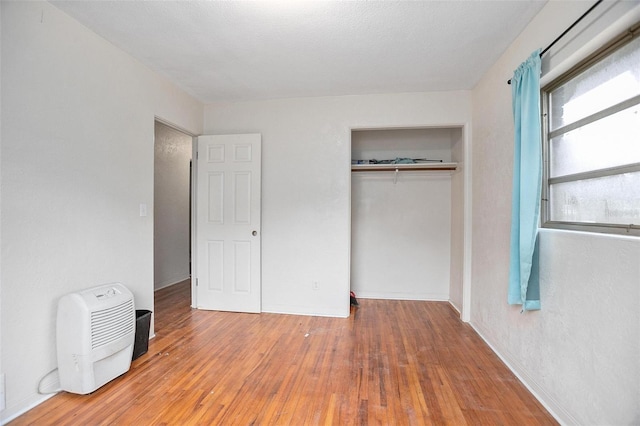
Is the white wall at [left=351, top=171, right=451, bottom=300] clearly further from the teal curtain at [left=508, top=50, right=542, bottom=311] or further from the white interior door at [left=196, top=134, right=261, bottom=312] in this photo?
the teal curtain at [left=508, top=50, right=542, bottom=311]

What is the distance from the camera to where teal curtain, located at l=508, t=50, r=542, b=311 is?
169cm

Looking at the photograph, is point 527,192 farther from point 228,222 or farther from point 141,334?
point 141,334

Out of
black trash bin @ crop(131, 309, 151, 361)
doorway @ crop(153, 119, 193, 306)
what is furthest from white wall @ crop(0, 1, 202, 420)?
doorway @ crop(153, 119, 193, 306)

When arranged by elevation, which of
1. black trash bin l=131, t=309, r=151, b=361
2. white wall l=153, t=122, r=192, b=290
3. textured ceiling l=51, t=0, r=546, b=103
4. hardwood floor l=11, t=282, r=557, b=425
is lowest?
hardwood floor l=11, t=282, r=557, b=425

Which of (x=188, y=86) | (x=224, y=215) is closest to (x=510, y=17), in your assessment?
(x=188, y=86)

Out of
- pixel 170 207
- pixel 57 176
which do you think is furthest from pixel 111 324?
pixel 170 207

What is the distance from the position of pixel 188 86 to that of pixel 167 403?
2.87 meters

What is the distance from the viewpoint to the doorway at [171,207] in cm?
429

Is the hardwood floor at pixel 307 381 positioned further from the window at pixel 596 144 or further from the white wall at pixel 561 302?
the window at pixel 596 144

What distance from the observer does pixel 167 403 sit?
5.67 ft

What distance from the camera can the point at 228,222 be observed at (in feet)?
10.9

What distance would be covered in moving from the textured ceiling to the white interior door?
76cm

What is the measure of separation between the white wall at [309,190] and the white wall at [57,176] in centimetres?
131

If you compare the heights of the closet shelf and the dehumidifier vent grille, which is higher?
the closet shelf
